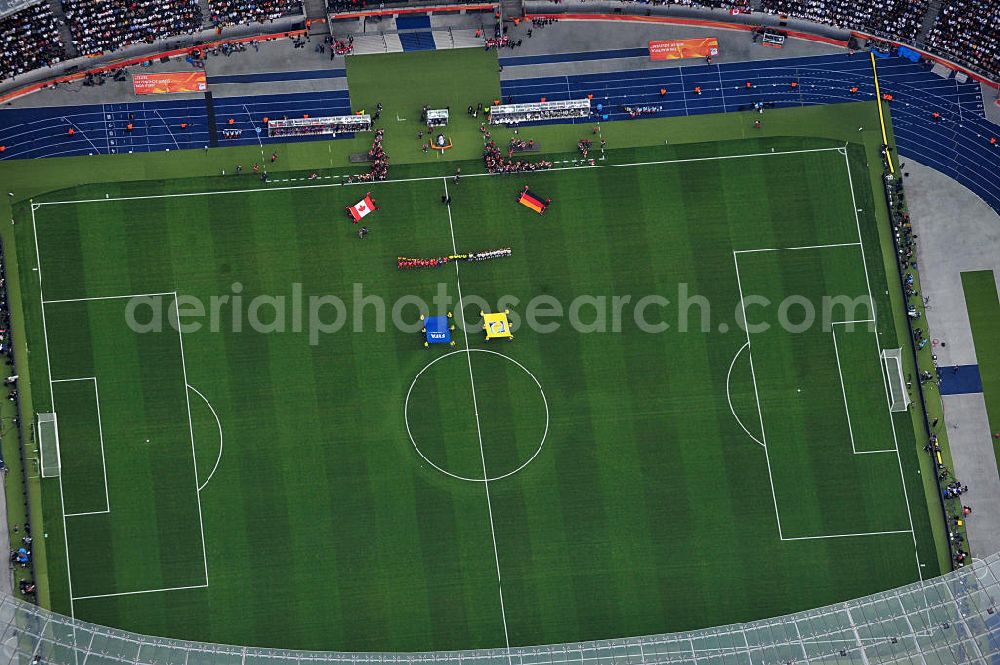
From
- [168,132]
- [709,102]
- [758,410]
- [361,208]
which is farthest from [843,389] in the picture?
[168,132]

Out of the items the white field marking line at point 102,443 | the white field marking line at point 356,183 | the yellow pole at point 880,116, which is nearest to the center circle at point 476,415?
the white field marking line at point 356,183

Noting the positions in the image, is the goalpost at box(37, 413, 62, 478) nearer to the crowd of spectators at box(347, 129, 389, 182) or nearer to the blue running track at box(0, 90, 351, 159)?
the blue running track at box(0, 90, 351, 159)

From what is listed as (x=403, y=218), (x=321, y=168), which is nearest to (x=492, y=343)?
(x=403, y=218)

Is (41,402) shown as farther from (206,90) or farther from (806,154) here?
(806,154)

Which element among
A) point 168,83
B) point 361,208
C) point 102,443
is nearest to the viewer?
point 102,443

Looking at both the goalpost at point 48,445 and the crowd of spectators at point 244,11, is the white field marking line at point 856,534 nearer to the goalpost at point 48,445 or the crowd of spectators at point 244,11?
the goalpost at point 48,445

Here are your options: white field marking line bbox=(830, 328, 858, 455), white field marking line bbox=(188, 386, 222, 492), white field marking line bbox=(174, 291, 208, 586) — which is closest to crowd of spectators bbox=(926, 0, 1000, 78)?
white field marking line bbox=(830, 328, 858, 455)

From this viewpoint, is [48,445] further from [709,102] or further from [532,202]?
[709,102]
